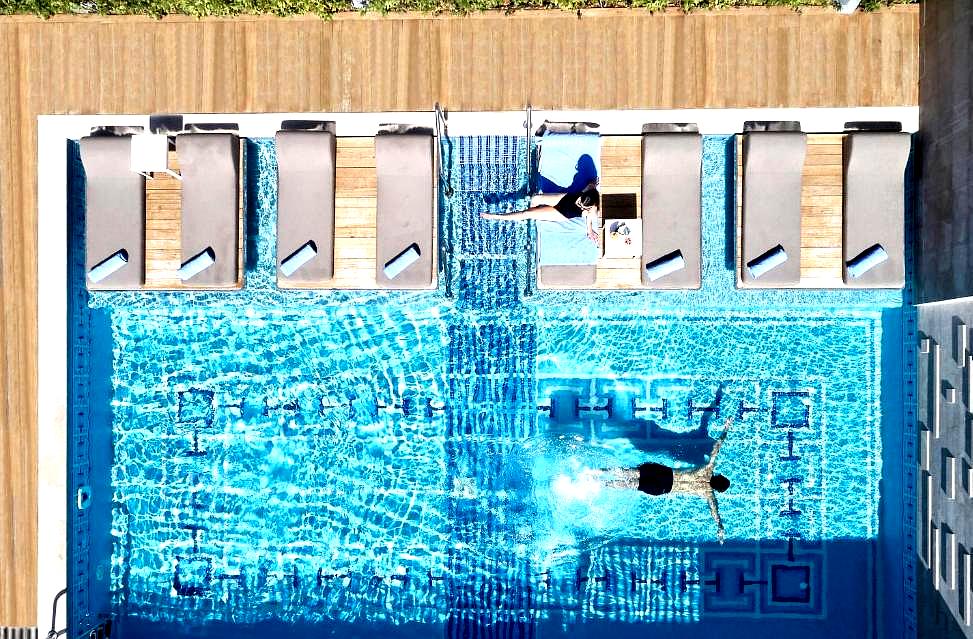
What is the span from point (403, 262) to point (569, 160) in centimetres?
262

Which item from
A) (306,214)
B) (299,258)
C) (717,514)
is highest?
(306,214)

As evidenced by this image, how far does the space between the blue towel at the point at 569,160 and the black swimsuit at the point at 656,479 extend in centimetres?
401

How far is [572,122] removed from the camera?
8.34 metres

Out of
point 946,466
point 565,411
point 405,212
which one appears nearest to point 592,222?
point 405,212

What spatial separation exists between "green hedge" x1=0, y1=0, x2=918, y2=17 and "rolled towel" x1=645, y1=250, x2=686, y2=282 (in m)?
3.31

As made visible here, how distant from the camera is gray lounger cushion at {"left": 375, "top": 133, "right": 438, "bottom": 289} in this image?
318 inches

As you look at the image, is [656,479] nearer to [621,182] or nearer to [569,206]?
[569,206]

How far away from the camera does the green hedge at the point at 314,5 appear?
802 cm

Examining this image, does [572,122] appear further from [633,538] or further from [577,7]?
[633,538]

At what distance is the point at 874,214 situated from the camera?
26.0ft

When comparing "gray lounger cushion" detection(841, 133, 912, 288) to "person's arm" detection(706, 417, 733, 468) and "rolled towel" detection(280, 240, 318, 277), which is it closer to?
"person's arm" detection(706, 417, 733, 468)

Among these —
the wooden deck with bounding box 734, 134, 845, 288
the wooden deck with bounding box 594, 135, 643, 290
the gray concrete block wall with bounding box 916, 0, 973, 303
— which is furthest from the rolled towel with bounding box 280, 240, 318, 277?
the gray concrete block wall with bounding box 916, 0, 973, 303

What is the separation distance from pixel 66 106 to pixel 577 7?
7245mm

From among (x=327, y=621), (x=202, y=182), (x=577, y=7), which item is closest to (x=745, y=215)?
(x=577, y=7)
